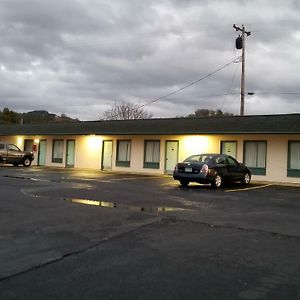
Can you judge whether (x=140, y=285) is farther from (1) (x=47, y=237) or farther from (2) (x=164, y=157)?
(2) (x=164, y=157)

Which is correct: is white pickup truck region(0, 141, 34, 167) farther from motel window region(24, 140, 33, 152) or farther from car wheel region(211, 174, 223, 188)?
car wheel region(211, 174, 223, 188)

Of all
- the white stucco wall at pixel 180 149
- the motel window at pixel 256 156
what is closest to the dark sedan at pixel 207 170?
the white stucco wall at pixel 180 149

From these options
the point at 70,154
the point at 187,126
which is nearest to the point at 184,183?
the point at 187,126

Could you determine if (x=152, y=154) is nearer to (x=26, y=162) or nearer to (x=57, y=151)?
(x=57, y=151)

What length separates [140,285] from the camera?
5570mm

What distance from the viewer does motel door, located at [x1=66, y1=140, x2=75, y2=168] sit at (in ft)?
113

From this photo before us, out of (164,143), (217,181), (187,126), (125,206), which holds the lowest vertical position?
(125,206)

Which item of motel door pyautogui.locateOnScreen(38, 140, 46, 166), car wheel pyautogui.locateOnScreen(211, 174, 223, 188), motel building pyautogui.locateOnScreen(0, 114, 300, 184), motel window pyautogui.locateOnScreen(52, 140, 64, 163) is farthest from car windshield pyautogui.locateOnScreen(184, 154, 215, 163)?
motel door pyautogui.locateOnScreen(38, 140, 46, 166)

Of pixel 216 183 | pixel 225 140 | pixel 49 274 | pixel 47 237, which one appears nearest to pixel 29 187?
pixel 216 183

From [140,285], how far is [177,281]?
48 centimetres

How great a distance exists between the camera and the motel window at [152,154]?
29391mm

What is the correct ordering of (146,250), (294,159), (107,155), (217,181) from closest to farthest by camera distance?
(146,250) < (217,181) < (294,159) < (107,155)

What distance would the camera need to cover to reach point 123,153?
31422mm

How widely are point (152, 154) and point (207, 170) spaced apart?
1097 centimetres
